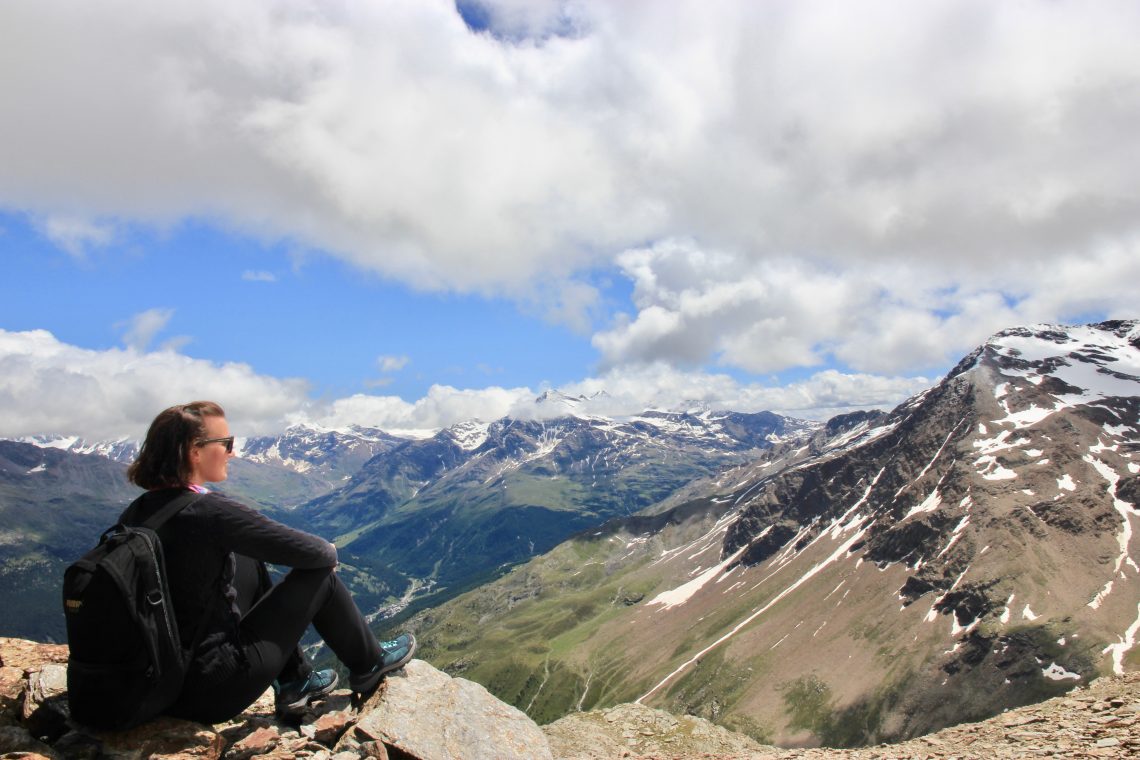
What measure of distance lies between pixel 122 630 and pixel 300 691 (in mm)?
4374

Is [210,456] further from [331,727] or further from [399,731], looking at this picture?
[399,731]

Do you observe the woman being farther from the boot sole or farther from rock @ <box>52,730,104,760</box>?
the boot sole

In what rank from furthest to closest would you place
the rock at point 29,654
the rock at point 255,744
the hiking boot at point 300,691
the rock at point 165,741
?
the rock at point 29,654, the hiking boot at point 300,691, the rock at point 255,744, the rock at point 165,741

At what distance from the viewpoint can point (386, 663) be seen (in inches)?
476

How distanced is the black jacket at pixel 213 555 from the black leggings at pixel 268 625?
0.86ft

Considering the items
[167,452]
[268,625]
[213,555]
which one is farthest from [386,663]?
[167,452]

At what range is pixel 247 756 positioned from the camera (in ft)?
32.7

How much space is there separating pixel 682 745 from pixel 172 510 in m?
20.1

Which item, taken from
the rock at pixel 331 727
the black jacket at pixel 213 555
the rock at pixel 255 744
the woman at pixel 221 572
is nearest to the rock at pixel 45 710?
the woman at pixel 221 572

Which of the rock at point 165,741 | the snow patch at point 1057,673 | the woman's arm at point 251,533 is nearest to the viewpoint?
the woman's arm at point 251,533

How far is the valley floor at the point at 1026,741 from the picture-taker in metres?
13.9

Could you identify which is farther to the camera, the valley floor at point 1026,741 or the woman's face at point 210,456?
the valley floor at point 1026,741

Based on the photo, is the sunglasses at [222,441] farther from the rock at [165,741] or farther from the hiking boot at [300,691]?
the hiking boot at [300,691]

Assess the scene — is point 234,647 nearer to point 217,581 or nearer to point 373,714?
point 217,581
